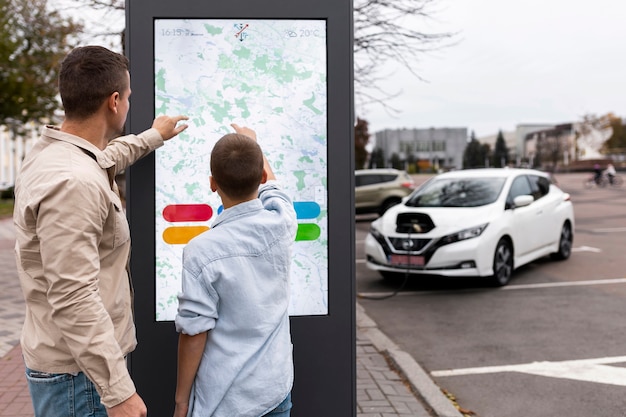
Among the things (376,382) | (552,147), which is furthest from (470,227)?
(552,147)

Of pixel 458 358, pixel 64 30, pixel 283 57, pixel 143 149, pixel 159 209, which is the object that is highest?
pixel 64 30

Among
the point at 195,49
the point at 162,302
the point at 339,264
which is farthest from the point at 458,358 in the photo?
the point at 195,49

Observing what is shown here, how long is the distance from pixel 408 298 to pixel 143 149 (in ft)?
21.3

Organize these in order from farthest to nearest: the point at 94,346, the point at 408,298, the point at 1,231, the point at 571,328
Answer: the point at 1,231
the point at 408,298
the point at 571,328
the point at 94,346

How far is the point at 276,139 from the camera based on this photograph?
3.12m

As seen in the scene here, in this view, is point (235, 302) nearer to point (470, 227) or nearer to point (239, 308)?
point (239, 308)

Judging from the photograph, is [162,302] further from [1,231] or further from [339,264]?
[1,231]

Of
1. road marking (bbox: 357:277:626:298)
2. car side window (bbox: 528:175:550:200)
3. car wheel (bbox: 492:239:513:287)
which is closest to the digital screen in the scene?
road marking (bbox: 357:277:626:298)

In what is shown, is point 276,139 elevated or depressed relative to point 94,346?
elevated

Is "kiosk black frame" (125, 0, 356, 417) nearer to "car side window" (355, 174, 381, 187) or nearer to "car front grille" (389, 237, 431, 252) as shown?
"car front grille" (389, 237, 431, 252)

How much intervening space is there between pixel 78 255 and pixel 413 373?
4127 mm

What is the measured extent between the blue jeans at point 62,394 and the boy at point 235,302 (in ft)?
1.05

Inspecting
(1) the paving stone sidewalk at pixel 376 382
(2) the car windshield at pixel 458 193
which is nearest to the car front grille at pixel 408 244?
(2) the car windshield at pixel 458 193

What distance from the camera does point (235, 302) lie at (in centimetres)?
215
